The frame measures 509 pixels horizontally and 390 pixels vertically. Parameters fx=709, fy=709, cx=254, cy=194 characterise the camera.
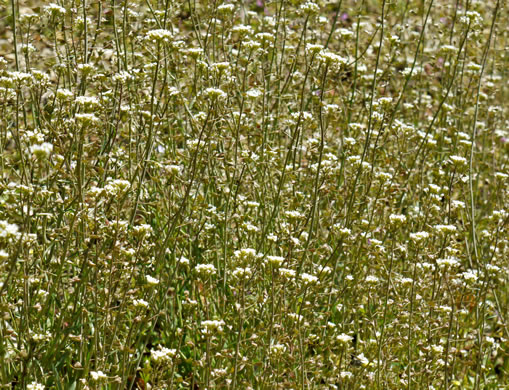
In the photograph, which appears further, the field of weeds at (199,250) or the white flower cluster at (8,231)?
the field of weeds at (199,250)

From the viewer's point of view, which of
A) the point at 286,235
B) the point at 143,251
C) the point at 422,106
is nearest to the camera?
the point at 143,251

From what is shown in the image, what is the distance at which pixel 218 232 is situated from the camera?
4.23 meters

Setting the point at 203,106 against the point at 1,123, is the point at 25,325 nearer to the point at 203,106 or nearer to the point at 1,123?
the point at 1,123

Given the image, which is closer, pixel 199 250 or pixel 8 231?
pixel 8 231

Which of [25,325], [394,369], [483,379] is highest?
[25,325]

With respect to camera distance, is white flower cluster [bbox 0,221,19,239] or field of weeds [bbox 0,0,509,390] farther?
field of weeds [bbox 0,0,509,390]

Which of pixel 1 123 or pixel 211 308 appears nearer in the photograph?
pixel 1 123

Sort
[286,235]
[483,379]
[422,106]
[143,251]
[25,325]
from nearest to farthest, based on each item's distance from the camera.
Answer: [25,325] → [143,251] → [286,235] → [483,379] → [422,106]

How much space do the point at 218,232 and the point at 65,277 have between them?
1029 millimetres

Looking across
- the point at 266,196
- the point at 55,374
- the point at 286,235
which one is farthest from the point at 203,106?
the point at 55,374

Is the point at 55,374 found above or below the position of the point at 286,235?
below

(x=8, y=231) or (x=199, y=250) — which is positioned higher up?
(x=8, y=231)

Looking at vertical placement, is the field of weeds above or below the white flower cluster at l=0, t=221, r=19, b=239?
below

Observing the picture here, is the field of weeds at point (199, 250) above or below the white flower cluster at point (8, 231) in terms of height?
below
